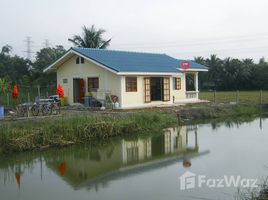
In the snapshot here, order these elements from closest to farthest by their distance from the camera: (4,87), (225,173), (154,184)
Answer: (154,184) < (225,173) < (4,87)

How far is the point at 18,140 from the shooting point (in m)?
12.6

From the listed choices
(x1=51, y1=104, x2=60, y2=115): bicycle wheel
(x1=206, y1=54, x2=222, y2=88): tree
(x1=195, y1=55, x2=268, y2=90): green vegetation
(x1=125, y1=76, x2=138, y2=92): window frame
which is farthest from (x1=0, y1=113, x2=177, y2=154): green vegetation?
(x1=206, y1=54, x2=222, y2=88): tree

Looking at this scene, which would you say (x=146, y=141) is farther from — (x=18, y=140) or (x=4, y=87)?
(x=4, y=87)

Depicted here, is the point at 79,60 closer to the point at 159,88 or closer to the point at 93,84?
the point at 93,84

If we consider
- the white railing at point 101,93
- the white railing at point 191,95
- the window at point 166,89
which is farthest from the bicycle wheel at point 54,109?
the white railing at point 191,95

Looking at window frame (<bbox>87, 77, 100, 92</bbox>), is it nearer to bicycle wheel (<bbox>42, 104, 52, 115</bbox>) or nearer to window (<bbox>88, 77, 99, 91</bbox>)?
window (<bbox>88, 77, 99, 91</bbox>)

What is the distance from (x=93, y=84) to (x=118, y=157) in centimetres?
1051

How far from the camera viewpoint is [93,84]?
2234cm

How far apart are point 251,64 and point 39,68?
83.2ft

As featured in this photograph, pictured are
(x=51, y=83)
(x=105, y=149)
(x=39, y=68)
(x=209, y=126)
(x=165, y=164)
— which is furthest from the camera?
(x=39, y=68)

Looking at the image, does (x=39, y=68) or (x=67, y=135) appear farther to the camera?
(x=39, y=68)

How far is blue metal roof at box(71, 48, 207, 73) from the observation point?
70.0 feet

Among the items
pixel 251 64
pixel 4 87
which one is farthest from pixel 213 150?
pixel 251 64

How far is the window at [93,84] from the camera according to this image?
2214 cm
